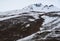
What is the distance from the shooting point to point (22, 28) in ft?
18.2

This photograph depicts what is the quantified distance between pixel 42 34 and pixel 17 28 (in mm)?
1486

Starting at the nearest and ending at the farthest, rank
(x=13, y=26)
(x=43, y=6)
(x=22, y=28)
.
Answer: (x=22, y=28), (x=13, y=26), (x=43, y=6)

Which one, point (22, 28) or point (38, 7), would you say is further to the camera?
point (38, 7)

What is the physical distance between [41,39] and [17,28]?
1809mm

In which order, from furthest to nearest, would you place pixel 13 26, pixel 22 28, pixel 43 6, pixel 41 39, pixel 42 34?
pixel 43 6 → pixel 13 26 → pixel 22 28 → pixel 42 34 → pixel 41 39

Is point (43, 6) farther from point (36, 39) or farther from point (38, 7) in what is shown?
point (36, 39)

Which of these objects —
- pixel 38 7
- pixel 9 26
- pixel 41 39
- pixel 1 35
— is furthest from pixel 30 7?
pixel 41 39

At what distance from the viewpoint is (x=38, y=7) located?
507 inches

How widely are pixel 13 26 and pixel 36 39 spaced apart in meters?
2.03

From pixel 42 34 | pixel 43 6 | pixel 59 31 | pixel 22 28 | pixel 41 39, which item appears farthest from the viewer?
pixel 43 6

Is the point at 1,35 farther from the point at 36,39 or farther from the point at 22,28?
the point at 36,39

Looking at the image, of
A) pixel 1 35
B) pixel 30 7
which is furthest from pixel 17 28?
pixel 30 7

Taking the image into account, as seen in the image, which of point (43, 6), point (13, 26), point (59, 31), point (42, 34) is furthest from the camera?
point (43, 6)

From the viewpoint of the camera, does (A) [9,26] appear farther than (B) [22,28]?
Yes
